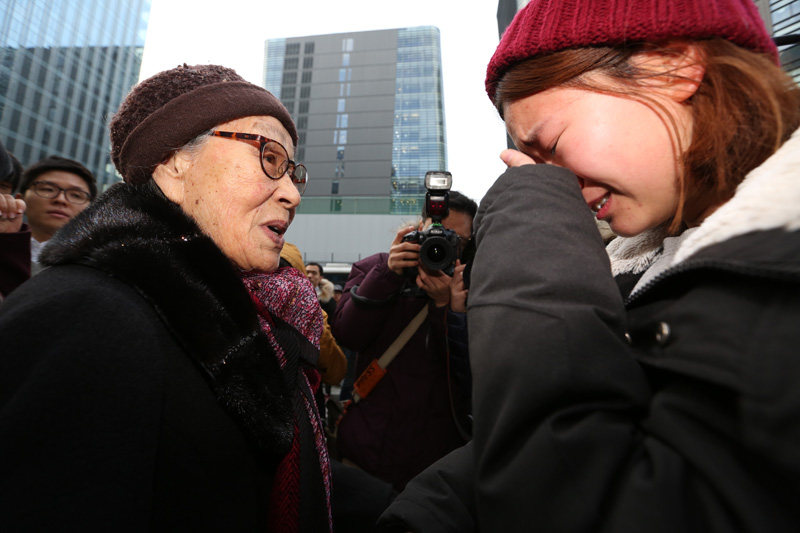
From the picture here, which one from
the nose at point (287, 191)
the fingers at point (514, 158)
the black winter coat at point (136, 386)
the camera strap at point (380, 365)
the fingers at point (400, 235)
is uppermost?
the fingers at point (514, 158)

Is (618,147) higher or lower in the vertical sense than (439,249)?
higher

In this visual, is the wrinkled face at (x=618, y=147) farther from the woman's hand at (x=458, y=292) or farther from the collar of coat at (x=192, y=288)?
the woman's hand at (x=458, y=292)

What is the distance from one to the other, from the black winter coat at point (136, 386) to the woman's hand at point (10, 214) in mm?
2016

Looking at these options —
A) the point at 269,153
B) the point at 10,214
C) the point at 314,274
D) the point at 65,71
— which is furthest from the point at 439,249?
the point at 65,71

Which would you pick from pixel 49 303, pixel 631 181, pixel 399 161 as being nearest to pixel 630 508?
pixel 631 181

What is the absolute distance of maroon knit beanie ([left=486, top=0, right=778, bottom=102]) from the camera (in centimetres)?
85

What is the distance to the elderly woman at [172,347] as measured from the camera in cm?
76

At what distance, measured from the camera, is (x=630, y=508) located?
53 centimetres

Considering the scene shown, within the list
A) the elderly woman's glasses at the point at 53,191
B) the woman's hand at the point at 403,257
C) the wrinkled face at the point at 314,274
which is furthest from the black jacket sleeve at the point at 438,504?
the wrinkled face at the point at 314,274

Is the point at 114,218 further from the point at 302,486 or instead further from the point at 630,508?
the point at 630,508

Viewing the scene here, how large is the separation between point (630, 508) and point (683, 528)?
62 mm

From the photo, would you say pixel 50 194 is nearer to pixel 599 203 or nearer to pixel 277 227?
pixel 277 227

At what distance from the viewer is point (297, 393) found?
4.67 ft

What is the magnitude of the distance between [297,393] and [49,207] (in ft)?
10.6
